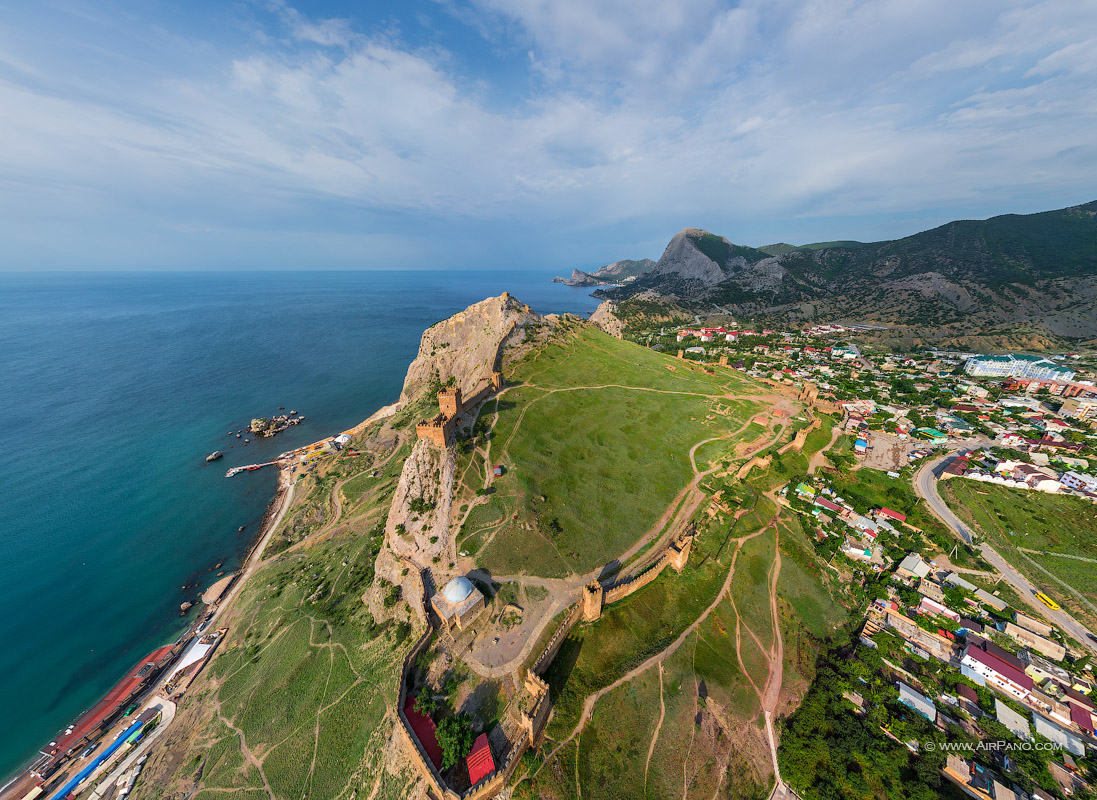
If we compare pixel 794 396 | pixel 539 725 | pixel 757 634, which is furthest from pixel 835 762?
pixel 794 396

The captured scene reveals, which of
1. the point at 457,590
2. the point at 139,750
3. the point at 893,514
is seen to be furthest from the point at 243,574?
the point at 893,514

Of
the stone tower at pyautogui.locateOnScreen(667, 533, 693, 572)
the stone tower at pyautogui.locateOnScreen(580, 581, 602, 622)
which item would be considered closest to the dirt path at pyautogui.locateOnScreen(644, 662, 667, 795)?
the stone tower at pyautogui.locateOnScreen(580, 581, 602, 622)

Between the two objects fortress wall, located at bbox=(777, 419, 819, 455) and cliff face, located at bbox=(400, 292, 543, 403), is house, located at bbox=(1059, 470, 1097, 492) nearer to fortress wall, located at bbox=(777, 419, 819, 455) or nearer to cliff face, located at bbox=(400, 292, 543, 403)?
fortress wall, located at bbox=(777, 419, 819, 455)

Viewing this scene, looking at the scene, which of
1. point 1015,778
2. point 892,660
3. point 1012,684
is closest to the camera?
point 1015,778

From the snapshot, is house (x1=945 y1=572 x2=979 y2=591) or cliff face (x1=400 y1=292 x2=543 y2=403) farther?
cliff face (x1=400 y1=292 x2=543 y2=403)

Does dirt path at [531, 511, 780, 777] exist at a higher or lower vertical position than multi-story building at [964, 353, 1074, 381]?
lower

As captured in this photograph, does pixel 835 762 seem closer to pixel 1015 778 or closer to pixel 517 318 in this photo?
pixel 1015 778
